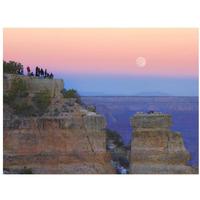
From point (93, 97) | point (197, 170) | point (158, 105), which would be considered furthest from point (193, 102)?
point (197, 170)

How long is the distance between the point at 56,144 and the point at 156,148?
5.87 meters

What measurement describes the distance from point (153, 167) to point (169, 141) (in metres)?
1.82

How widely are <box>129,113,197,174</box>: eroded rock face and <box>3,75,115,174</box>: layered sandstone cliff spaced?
6.26 ft

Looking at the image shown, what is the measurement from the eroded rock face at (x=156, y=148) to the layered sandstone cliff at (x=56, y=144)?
6.26ft

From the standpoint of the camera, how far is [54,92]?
99.5 feet

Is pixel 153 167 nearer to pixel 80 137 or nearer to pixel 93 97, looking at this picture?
pixel 80 137

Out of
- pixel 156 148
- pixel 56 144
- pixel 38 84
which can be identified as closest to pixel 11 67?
pixel 38 84

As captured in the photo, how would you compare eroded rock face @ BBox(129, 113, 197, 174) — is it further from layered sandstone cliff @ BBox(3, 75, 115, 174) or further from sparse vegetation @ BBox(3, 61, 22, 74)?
sparse vegetation @ BBox(3, 61, 22, 74)

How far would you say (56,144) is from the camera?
28.6 m

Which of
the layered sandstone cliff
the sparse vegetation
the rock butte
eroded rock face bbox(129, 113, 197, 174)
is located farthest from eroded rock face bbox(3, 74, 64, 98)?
eroded rock face bbox(129, 113, 197, 174)

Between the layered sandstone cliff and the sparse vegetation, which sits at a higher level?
the sparse vegetation

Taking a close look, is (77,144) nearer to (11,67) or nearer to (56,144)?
(56,144)

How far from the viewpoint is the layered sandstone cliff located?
1118 inches

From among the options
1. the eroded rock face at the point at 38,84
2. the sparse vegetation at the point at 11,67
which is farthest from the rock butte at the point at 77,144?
the sparse vegetation at the point at 11,67
